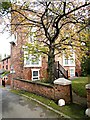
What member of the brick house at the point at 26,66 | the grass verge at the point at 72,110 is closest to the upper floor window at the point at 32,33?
the brick house at the point at 26,66

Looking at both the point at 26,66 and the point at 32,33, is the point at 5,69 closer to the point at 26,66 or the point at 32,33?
the point at 26,66

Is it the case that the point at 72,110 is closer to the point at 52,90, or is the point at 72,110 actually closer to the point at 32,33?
the point at 52,90

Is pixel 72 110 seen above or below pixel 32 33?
below

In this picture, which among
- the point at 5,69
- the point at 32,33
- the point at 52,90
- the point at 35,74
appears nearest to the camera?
the point at 52,90

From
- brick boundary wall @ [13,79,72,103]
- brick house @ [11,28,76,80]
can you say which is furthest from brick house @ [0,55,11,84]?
brick boundary wall @ [13,79,72,103]

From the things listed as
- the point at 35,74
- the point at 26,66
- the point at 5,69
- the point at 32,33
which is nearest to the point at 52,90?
the point at 32,33

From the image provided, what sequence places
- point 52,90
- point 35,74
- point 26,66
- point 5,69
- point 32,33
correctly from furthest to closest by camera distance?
point 5,69, point 35,74, point 26,66, point 32,33, point 52,90

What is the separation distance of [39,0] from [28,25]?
107 centimetres

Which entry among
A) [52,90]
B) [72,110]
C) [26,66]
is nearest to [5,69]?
[26,66]

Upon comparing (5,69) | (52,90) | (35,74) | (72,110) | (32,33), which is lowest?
(72,110)

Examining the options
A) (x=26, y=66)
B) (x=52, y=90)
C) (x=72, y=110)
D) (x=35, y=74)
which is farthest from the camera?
(x=35, y=74)

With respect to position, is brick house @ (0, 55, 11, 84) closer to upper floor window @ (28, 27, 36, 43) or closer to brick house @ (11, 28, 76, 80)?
brick house @ (11, 28, 76, 80)

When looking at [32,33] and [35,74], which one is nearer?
[32,33]

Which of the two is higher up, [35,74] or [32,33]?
[32,33]
